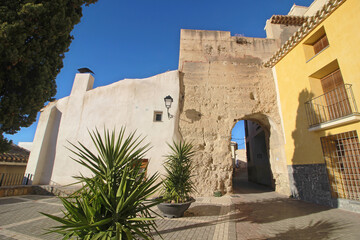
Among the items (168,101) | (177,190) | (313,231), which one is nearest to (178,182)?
(177,190)

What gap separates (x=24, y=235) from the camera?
3385 millimetres

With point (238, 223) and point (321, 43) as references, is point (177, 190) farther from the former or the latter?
point (321, 43)

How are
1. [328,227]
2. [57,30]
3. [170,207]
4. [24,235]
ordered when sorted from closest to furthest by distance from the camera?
1. [24,235]
2. [328,227]
3. [170,207]
4. [57,30]

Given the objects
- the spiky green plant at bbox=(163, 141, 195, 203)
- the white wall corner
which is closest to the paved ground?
the spiky green plant at bbox=(163, 141, 195, 203)

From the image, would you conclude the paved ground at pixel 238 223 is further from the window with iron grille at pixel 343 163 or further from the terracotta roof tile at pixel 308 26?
the terracotta roof tile at pixel 308 26

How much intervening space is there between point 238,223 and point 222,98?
6017mm

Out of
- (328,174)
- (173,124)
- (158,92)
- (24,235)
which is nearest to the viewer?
(24,235)

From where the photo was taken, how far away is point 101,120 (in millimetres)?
8758

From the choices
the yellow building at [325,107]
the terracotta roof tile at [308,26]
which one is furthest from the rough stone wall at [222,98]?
the terracotta roof tile at [308,26]

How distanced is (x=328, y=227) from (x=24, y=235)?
6.38 m

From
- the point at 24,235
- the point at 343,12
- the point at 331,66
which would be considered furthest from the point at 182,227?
the point at 343,12

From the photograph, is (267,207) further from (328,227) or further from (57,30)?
(57,30)

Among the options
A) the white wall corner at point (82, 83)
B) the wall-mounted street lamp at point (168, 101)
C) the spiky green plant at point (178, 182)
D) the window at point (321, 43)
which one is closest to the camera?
the spiky green plant at point (178, 182)

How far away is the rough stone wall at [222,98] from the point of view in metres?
7.91
